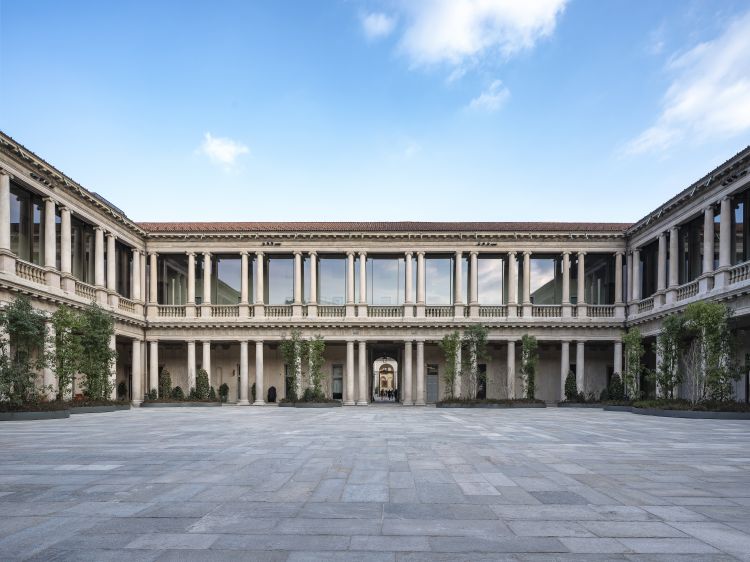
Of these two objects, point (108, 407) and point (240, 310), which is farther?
point (240, 310)

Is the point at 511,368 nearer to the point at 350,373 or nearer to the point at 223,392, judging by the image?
the point at 350,373

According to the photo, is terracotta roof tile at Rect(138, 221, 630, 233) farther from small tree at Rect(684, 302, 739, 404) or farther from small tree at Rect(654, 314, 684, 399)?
small tree at Rect(684, 302, 739, 404)

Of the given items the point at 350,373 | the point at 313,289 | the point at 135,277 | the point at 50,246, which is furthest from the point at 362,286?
the point at 50,246

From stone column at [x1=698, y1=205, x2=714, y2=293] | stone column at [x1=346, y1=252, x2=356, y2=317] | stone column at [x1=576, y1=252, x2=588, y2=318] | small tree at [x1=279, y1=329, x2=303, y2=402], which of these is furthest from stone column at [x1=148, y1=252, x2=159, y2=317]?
stone column at [x1=698, y1=205, x2=714, y2=293]

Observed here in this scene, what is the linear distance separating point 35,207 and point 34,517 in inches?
1069

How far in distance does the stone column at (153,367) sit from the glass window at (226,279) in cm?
556

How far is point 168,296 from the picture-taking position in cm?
4272

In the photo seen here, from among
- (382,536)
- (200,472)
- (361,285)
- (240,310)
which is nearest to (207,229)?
(240,310)

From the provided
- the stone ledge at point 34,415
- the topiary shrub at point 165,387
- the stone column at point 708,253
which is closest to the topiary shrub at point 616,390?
the stone column at point 708,253

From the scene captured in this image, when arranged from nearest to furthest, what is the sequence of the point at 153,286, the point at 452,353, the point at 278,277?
the point at 452,353 → the point at 153,286 → the point at 278,277

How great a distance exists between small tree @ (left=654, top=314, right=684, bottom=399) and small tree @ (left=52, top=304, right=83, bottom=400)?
31391 mm

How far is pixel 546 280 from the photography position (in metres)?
42.0

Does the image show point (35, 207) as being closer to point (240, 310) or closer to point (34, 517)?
point (240, 310)

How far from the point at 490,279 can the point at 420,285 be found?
19.4ft
